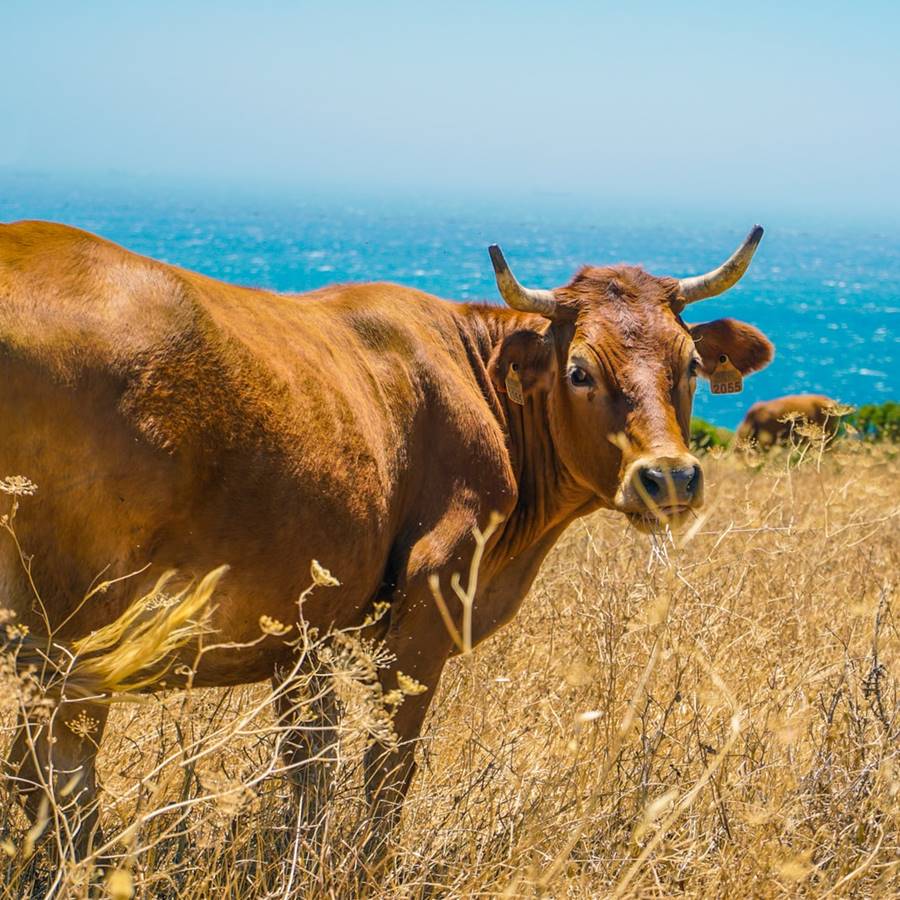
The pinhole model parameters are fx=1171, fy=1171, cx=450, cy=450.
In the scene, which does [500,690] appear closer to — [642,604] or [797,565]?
[642,604]

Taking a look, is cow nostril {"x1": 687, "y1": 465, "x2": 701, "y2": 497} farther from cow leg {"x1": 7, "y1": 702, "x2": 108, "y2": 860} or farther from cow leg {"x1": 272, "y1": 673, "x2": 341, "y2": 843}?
cow leg {"x1": 7, "y1": 702, "x2": 108, "y2": 860}

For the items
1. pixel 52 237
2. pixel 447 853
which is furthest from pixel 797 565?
pixel 52 237

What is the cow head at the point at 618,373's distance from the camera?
4582 mm

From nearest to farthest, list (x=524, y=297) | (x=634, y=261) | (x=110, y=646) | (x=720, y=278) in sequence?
1. (x=110, y=646)
2. (x=524, y=297)
3. (x=720, y=278)
4. (x=634, y=261)

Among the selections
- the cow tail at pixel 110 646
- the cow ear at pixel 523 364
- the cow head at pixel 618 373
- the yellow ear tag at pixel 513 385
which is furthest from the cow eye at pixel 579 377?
the cow tail at pixel 110 646

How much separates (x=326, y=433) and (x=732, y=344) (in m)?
2.46

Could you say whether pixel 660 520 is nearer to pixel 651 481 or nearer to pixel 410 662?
pixel 651 481

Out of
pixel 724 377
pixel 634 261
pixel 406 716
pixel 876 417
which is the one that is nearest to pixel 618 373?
pixel 724 377

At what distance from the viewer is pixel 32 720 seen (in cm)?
407

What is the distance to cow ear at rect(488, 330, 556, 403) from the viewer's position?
5215 mm

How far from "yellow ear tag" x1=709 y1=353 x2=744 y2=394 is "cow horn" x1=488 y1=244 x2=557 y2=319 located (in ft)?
3.31

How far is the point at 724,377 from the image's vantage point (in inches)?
226

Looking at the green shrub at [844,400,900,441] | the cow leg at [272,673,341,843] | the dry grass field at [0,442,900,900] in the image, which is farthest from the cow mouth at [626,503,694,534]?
the green shrub at [844,400,900,441]

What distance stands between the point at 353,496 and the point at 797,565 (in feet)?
12.8
